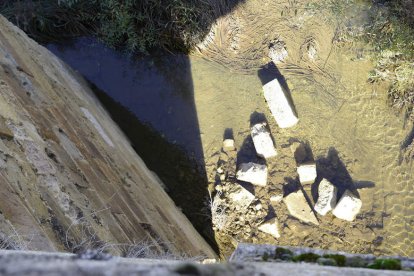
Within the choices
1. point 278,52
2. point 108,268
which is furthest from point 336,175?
point 108,268

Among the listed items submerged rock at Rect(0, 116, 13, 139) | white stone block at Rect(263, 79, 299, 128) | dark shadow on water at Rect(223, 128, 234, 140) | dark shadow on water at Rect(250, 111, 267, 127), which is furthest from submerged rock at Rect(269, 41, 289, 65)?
submerged rock at Rect(0, 116, 13, 139)

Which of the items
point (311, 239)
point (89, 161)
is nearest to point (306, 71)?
point (311, 239)

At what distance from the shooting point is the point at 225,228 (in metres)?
5.01

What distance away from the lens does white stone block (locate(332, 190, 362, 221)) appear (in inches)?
183

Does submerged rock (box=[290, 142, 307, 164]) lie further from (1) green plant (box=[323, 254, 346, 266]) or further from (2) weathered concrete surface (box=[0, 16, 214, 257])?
(1) green plant (box=[323, 254, 346, 266])

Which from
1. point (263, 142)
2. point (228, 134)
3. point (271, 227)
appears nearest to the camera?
point (271, 227)

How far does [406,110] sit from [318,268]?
4496mm

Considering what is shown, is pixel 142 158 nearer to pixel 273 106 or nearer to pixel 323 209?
pixel 273 106

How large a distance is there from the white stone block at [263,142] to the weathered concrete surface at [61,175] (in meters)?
1.34

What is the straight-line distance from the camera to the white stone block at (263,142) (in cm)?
504

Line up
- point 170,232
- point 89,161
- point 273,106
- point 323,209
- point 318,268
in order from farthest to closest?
1. point 273,106
2. point 323,209
3. point 170,232
4. point 89,161
5. point 318,268

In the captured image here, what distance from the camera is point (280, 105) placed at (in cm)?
510

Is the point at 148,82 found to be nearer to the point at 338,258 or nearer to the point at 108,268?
the point at 338,258

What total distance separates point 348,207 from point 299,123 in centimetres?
118
